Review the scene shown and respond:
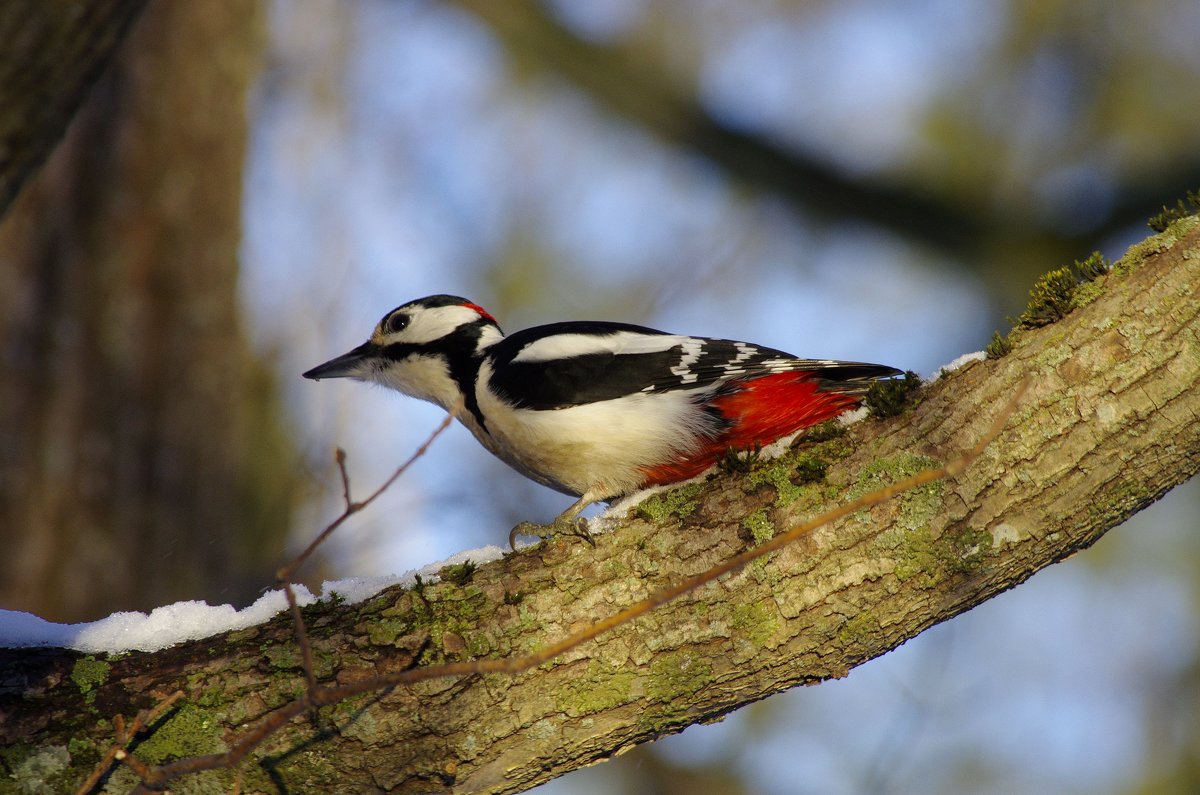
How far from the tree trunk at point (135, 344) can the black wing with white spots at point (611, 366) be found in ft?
6.66

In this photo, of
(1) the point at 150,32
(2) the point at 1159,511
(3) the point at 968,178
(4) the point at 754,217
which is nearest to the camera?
(1) the point at 150,32

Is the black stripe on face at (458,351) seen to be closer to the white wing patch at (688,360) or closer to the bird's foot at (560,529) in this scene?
the bird's foot at (560,529)

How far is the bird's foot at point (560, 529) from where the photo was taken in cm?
278

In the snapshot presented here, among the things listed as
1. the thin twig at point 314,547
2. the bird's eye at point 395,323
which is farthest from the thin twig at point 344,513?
the bird's eye at point 395,323

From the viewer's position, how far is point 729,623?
8.45ft

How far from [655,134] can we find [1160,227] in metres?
4.77

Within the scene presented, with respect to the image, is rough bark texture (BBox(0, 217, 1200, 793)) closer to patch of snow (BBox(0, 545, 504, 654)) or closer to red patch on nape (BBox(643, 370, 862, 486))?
patch of snow (BBox(0, 545, 504, 654))

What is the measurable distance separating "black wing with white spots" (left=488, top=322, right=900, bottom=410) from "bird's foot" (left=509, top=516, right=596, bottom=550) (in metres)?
0.42

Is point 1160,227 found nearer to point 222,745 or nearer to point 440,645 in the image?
point 440,645

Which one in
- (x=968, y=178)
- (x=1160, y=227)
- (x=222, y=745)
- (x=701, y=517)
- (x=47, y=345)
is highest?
(x=968, y=178)

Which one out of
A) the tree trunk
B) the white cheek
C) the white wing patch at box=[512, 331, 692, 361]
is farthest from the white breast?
the tree trunk

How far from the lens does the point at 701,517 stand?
109 inches

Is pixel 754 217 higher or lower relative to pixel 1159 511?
higher

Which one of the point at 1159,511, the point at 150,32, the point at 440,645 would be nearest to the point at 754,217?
the point at 1159,511
